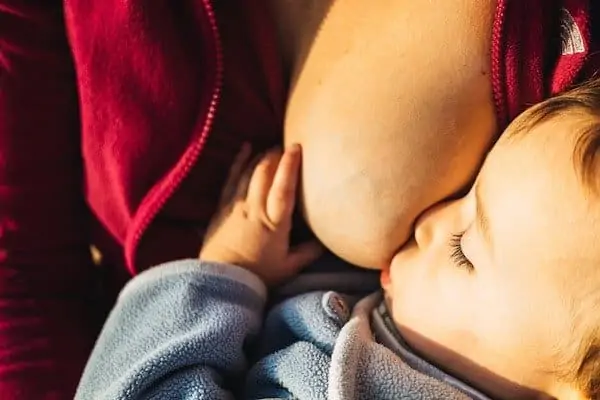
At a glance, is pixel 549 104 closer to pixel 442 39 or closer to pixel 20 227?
pixel 442 39

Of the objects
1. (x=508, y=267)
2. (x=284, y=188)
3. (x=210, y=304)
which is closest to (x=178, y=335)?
(x=210, y=304)

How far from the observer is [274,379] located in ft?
2.50

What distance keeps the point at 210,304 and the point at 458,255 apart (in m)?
0.20

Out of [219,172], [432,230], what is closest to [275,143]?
[219,172]

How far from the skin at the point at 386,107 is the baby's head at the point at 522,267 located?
0.09ft

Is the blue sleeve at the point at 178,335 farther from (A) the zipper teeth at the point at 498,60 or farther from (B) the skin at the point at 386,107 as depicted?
(A) the zipper teeth at the point at 498,60

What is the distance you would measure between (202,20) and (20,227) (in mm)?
244

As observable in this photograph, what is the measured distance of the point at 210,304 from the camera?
0.79 meters

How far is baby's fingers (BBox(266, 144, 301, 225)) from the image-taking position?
77 cm

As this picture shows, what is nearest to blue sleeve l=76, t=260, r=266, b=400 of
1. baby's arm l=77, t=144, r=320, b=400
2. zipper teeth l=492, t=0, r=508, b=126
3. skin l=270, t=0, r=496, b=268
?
baby's arm l=77, t=144, r=320, b=400

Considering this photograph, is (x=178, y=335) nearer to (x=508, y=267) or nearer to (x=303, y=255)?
(x=303, y=255)

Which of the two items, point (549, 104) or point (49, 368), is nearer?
point (549, 104)

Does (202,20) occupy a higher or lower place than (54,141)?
higher

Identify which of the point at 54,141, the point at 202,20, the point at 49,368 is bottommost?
the point at 49,368
